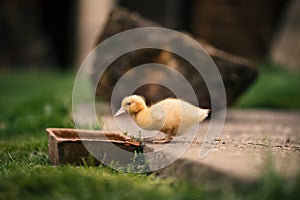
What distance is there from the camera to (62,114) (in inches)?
262

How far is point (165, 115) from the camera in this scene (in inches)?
160

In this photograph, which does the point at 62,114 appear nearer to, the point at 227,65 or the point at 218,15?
the point at 227,65

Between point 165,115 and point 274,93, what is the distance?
18.3ft

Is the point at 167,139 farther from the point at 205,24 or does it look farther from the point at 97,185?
the point at 205,24

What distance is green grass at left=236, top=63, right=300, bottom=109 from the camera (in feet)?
27.4

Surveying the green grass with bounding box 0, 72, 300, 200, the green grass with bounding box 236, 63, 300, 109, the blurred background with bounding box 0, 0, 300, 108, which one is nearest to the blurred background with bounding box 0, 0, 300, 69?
the blurred background with bounding box 0, 0, 300, 108

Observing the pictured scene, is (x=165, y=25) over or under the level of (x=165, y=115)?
over

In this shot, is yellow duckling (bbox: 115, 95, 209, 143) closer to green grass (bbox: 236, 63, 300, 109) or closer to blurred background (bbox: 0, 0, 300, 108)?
green grass (bbox: 236, 63, 300, 109)

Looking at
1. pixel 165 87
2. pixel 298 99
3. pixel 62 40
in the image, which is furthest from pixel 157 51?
pixel 62 40

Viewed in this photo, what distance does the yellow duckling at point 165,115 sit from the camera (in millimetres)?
4082

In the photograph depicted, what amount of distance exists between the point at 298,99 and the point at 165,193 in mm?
6185

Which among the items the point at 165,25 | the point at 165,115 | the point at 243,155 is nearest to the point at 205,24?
the point at 165,25

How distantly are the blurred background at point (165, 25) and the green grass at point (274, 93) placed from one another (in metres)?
0.22

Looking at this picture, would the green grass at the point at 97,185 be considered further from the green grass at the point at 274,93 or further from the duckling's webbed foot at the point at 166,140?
the green grass at the point at 274,93
